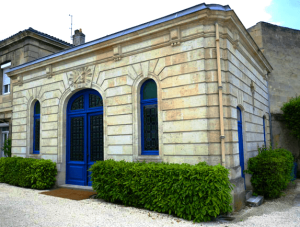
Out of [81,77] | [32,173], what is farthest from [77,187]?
[81,77]

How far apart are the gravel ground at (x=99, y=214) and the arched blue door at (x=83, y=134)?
1.70m

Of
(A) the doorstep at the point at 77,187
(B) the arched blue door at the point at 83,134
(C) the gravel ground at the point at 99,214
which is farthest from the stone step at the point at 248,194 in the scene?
(A) the doorstep at the point at 77,187

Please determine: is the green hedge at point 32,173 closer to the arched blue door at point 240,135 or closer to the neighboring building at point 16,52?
the neighboring building at point 16,52

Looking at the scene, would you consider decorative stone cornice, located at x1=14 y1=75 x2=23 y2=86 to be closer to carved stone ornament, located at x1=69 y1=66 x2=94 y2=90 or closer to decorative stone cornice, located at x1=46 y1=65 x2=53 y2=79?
decorative stone cornice, located at x1=46 y1=65 x2=53 y2=79

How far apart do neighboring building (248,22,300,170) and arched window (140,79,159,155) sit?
22.4ft

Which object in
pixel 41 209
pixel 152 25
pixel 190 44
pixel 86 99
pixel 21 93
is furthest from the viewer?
pixel 21 93

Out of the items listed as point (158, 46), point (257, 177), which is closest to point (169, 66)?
point (158, 46)

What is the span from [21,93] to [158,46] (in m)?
6.76

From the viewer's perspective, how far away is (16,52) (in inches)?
507

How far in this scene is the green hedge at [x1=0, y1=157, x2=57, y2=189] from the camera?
8719mm

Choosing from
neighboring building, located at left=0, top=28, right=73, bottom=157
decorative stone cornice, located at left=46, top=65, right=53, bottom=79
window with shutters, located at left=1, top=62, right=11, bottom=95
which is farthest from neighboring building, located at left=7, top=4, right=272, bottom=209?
window with shutters, located at left=1, top=62, right=11, bottom=95

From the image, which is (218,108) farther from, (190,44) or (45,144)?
(45,144)

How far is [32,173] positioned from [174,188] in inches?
221

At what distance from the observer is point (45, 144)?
9.56 meters
